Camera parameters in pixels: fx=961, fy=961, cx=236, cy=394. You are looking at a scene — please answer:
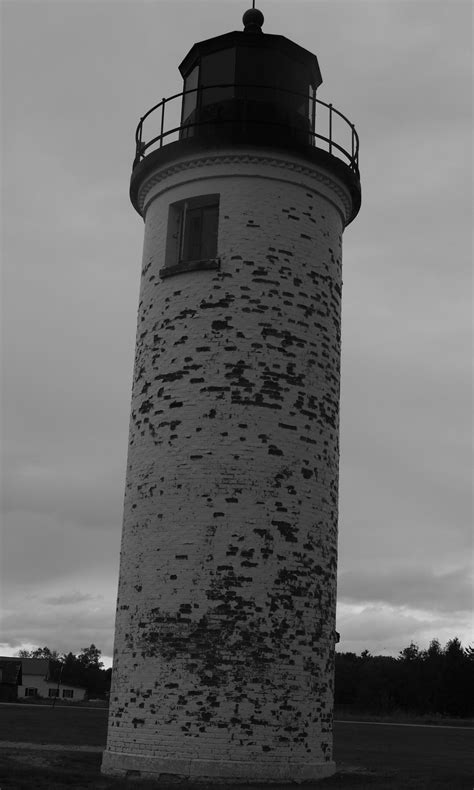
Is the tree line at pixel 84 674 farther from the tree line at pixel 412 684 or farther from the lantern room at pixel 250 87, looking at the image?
the lantern room at pixel 250 87

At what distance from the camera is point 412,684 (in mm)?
62125

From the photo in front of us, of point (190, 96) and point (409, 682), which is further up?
point (190, 96)

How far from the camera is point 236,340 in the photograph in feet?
52.7

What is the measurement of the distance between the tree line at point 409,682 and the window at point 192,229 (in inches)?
1283

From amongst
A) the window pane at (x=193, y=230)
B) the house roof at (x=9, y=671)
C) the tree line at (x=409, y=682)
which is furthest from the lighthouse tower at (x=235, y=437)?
the house roof at (x=9, y=671)

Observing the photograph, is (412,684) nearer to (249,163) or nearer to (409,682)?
(409,682)

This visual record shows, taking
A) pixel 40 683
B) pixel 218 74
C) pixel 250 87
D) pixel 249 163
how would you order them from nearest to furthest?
pixel 249 163 < pixel 250 87 < pixel 218 74 < pixel 40 683

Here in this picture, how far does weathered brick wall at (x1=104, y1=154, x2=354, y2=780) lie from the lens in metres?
14.6

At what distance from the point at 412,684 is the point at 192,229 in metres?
50.9

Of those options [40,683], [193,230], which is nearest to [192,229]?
[193,230]

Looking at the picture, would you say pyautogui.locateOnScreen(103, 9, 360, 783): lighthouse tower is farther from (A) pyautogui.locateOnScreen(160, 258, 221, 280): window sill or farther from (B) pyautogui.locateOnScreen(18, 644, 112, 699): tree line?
(B) pyautogui.locateOnScreen(18, 644, 112, 699): tree line

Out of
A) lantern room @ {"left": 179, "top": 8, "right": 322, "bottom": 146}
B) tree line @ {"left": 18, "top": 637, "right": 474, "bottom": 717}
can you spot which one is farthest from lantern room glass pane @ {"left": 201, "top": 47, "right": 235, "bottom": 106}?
tree line @ {"left": 18, "top": 637, "right": 474, "bottom": 717}

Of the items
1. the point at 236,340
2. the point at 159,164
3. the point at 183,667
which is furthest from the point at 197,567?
the point at 159,164

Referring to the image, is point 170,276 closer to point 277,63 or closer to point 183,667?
point 277,63
